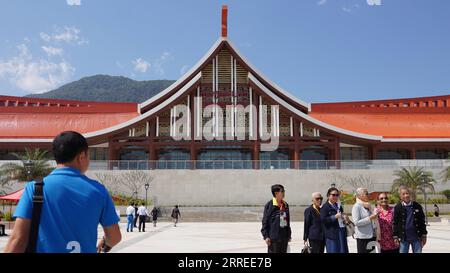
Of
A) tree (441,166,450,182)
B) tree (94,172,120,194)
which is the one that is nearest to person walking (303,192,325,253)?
tree (441,166,450,182)

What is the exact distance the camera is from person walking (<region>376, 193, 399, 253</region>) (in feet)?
23.3

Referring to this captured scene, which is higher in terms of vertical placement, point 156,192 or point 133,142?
point 133,142

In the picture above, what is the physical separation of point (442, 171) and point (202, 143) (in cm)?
1805

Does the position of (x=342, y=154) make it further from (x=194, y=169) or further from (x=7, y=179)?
(x=7, y=179)

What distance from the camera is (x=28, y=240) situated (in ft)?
7.75

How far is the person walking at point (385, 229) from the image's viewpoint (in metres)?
7.09

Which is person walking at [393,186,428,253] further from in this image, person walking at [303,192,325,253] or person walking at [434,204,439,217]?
person walking at [434,204,439,217]

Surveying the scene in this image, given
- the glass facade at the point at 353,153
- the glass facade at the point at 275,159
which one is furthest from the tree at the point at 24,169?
the glass facade at the point at 353,153

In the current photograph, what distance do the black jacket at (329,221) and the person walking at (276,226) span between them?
59 cm

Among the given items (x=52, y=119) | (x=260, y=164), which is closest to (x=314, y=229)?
(x=260, y=164)

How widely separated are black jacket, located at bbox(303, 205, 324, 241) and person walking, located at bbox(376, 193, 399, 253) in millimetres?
948

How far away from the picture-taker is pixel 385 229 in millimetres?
7152

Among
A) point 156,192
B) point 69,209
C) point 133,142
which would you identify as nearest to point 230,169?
point 156,192

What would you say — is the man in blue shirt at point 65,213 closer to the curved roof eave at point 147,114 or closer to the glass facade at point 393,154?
the curved roof eave at point 147,114
